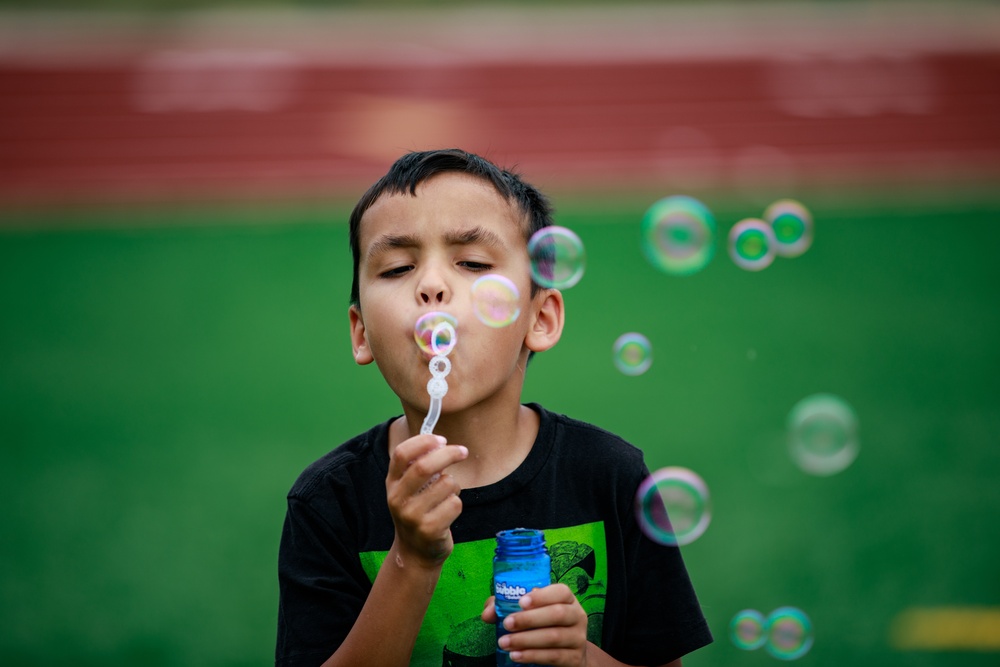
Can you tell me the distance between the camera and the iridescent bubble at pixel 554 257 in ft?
5.20

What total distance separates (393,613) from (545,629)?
20 cm

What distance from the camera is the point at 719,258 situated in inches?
→ 220

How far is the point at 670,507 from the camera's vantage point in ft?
5.44

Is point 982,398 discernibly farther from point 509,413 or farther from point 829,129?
point 829,129

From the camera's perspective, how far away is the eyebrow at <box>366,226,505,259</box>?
4.65 ft

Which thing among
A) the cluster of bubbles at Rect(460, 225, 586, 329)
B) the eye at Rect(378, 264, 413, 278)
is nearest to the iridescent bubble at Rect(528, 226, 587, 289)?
the cluster of bubbles at Rect(460, 225, 586, 329)

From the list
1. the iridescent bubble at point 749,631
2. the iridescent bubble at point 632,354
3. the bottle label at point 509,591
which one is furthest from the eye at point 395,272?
the iridescent bubble at point 749,631

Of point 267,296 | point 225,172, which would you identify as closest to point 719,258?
point 267,296

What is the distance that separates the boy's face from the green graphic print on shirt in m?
0.23

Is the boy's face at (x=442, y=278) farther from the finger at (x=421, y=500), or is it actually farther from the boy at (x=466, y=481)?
the finger at (x=421, y=500)

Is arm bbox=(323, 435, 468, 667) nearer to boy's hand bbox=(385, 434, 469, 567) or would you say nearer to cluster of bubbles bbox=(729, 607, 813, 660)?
boy's hand bbox=(385, 434, 469, 567)

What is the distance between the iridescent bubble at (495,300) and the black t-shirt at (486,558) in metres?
0.23

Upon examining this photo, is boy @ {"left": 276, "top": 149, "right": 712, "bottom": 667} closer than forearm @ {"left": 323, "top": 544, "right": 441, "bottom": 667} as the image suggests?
No

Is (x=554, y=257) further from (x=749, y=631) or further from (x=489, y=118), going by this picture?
(x=489, y=118)
